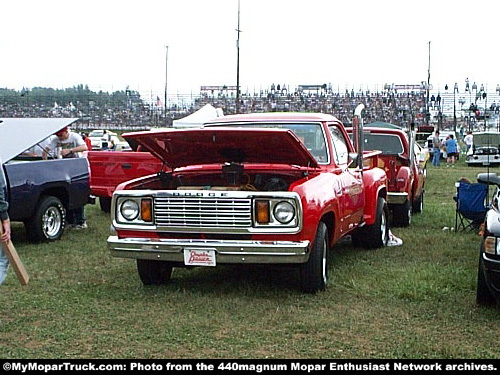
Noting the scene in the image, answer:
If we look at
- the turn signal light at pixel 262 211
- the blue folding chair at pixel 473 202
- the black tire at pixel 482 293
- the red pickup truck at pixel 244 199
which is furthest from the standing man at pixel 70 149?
the black tire at pixel 482 293

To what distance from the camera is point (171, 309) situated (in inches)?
247

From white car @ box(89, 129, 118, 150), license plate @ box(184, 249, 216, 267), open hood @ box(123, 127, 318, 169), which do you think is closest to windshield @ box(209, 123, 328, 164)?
open hood @ box(123, 127, 318, 169)

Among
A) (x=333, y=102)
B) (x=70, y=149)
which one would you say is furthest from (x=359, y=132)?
(x=333, y=102)

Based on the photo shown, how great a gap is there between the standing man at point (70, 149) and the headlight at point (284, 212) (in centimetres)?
574

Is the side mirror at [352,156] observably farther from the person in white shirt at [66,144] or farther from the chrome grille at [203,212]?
the person in white shirt at [66,144]

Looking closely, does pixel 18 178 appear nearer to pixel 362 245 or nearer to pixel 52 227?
pixel 52 227

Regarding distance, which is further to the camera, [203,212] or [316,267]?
[316,267]

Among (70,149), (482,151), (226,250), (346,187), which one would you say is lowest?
(482,151)

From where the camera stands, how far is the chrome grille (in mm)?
6309

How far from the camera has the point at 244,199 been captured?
6.29 metres

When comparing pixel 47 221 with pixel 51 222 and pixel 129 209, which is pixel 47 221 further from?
pixel 129 209

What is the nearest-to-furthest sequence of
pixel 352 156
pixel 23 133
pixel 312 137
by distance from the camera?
pixel 312 137
pixel 352 156
pixel 23 133

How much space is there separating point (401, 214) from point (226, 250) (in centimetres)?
581

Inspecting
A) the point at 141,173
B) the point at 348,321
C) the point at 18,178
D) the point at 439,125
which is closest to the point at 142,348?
the point at 348,321
